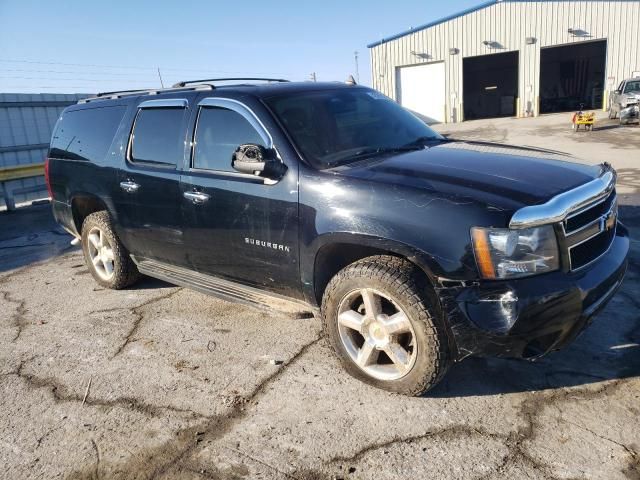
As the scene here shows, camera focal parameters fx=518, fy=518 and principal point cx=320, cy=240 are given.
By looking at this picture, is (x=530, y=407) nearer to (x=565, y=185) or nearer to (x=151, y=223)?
(x=565, y=185)

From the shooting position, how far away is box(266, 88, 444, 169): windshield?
346 cm

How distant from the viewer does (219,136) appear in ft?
12.5

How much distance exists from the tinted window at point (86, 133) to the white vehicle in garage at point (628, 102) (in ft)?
62.8

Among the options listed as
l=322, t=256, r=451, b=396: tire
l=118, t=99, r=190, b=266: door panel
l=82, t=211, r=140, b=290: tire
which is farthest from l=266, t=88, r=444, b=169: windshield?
l=82, t=211, r=140, b=290: tire

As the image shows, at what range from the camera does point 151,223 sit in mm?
4363

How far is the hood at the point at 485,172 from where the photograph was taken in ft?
8.91

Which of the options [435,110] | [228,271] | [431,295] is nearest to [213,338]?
[228,271]

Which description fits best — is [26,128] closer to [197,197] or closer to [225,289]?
[197,197]

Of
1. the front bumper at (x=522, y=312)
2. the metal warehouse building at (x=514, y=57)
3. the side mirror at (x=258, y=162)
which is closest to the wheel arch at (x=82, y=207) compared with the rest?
the side mirror at (x=258, y=162)

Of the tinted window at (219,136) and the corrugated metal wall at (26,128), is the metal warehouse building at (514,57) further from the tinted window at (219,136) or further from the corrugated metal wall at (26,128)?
the tinted window at (219,136)

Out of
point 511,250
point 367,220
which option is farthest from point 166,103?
point 511,250

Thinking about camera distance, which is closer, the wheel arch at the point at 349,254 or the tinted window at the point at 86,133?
the wheel arch at the point at 349,254

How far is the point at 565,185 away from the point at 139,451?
8.88 feet

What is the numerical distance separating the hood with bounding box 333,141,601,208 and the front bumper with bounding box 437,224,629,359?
429 mm
